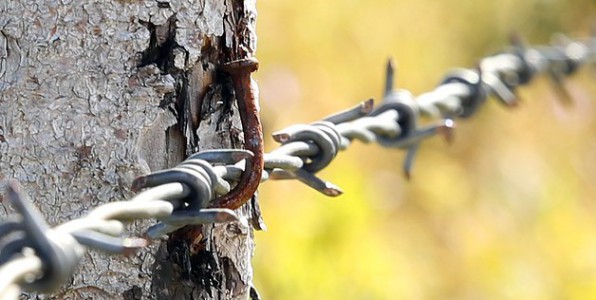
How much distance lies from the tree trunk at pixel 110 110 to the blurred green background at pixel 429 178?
1851 millimetres

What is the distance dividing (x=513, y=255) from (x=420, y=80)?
1129mm

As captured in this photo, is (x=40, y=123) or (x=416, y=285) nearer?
(x=40, y=123)

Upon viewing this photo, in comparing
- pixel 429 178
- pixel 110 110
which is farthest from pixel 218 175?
pixel 429 178

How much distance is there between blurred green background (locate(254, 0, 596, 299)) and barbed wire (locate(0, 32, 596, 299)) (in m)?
0.93

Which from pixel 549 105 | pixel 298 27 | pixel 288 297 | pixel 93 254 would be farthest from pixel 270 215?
pixel 93 254

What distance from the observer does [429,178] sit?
4340 millimetres

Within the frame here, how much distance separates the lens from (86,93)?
108 cm

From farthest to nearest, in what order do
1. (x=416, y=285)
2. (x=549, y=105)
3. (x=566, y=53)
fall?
(x=549, y=105) → (x=416, y=285) → (x=566, y=53)

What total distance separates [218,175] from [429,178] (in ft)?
11.0

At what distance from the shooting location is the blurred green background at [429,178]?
10.4 feet

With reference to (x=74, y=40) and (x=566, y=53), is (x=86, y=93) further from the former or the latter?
(x=566, y=53)

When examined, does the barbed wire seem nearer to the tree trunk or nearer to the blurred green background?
the tree trunk

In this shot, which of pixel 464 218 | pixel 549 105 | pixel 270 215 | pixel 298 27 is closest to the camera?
pixel 270 215

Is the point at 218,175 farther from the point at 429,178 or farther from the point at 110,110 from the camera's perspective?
the point at 429,178
